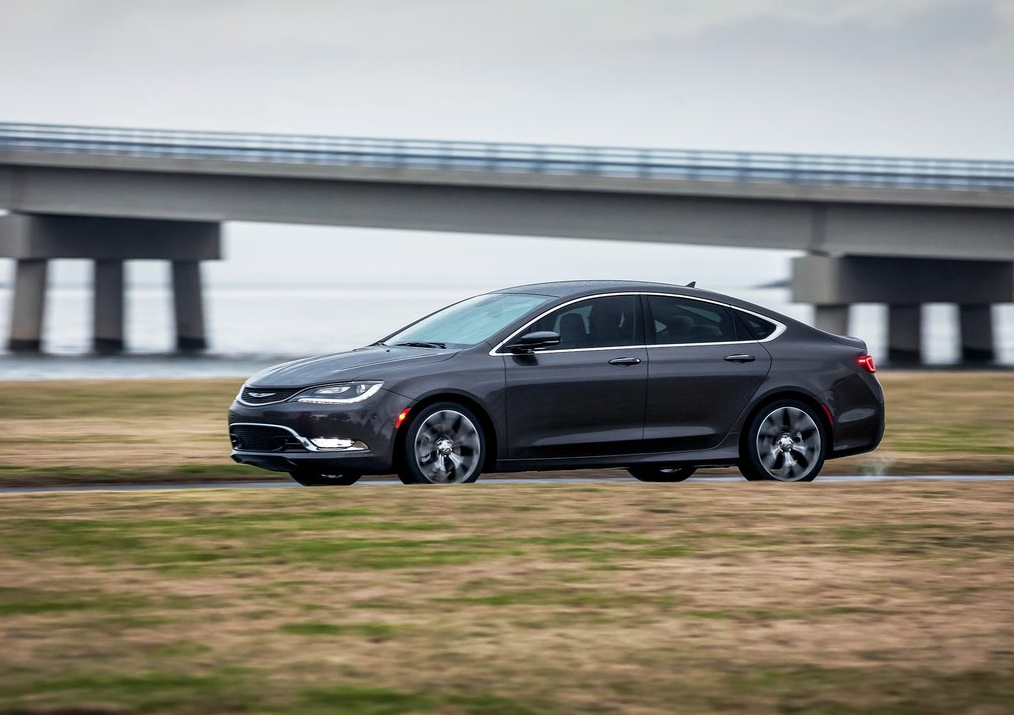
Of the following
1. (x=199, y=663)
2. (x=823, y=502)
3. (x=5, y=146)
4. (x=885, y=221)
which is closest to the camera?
(x=199, y=663)

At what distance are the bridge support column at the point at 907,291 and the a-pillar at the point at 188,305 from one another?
2288 cm

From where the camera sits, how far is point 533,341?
34.3ft

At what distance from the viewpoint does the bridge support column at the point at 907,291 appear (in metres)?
46.8

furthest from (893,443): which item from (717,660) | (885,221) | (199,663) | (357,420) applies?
(885,221)

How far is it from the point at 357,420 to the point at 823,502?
122 inches

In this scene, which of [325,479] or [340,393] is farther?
[325,479]

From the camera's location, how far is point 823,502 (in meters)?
9.84

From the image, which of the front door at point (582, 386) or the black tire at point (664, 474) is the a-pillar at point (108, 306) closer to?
the black tire at point (664, 474)

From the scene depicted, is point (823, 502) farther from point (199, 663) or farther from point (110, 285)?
point (110, 285)

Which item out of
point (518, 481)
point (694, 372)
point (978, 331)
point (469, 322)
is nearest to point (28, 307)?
point (978, 331)

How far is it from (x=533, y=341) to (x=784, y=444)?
2.18 m

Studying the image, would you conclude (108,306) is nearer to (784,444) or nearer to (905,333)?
(905,333)

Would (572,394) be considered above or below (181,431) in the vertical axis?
above

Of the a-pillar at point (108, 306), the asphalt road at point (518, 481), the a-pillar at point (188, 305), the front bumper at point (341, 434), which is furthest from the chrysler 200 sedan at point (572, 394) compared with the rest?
the a-pillar at point (188, 305)
